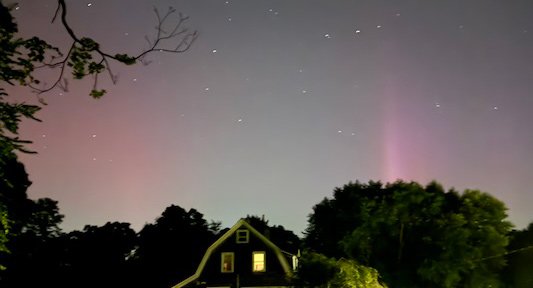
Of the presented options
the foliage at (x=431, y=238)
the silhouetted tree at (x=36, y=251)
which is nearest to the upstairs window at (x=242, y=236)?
the foliage at (x=431, y=238)

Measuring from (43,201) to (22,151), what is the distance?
4456cm

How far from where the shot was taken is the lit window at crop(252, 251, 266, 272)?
37.2 meters

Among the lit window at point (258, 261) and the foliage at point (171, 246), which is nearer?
the lit window at point (258, 261)

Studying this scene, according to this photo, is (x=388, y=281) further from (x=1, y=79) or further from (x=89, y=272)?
(x=89, y=272)

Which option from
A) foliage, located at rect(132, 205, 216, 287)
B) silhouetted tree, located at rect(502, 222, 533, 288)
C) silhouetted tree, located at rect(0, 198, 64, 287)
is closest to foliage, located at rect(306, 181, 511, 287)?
silhouetted tree, located at rect(502, 222, 533, 288)

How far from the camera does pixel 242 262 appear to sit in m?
37.7

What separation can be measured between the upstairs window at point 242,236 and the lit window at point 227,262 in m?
1.35

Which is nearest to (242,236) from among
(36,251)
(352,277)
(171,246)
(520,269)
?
(352,277)

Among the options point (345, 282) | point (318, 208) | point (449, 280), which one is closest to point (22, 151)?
point (345, 282)

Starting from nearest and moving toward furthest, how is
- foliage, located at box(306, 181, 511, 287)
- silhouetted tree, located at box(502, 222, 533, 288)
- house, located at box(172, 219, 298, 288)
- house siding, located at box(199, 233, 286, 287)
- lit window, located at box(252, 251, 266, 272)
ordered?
1. foliage, located at box(306, 181, 511, 287)
2. silhouetted tree, located at box(502, 222, 533, 288)
3. house siding, located at box(199, 233, 286, 287)
4. house, located at box(172, 219, 298, 288)
5. lit window, located at box(252, 251, 266, 272)

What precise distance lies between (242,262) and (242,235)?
222 centimetres

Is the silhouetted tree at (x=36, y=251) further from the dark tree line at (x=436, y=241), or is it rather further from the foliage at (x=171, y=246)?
the dark tree line at (x=436, y=241)

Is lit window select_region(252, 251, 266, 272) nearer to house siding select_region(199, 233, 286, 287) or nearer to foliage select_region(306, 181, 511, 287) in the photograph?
house siding select_region(199, 233, 286, 287)

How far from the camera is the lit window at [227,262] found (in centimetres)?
3775
